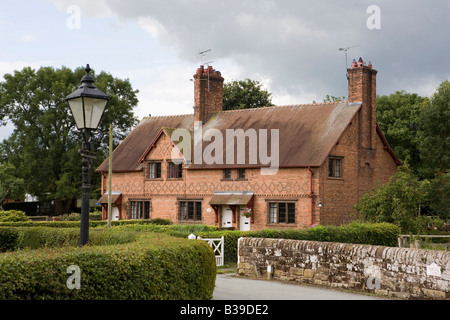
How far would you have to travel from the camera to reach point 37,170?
182 feet

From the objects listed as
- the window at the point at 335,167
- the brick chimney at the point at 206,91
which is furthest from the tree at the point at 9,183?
the window at the point at 335,167

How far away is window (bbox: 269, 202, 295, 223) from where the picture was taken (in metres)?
35.2

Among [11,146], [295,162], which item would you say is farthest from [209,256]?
[11,146]

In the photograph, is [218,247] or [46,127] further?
[46,127]

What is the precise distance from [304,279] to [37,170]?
44.2 m

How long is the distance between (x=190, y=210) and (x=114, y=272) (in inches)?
1227

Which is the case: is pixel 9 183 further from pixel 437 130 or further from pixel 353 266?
pixel 353 266

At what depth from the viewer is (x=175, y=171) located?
133 feet

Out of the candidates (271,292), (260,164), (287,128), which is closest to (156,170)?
(260,164)

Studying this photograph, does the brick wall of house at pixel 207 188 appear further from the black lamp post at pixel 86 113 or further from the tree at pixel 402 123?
the black lamp post at pixel 86 113

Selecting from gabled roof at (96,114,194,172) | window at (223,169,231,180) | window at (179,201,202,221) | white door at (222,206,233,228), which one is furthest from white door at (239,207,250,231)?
gabled roof at (96,114,194,172)

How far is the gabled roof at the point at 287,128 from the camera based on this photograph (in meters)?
35.3

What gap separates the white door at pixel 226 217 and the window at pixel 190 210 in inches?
78.7

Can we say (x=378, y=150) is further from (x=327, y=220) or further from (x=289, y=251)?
(x=289, y=251)
